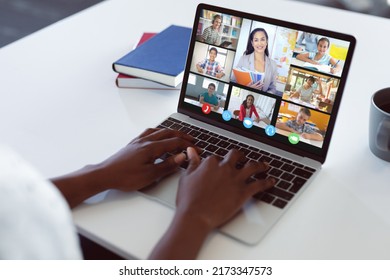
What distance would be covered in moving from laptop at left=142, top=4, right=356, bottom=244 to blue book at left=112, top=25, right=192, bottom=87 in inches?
4.3

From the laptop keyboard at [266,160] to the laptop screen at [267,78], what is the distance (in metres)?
0.03

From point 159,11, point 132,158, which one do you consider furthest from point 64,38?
point 132,158

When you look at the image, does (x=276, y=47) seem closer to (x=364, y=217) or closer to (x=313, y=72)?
(x=313, y=72)

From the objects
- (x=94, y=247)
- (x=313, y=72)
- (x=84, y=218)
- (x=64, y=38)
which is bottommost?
(x=94, y=247)

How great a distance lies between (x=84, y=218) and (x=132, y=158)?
0.46 feet

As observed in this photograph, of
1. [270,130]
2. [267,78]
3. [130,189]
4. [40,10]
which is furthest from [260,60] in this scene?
[40,10]

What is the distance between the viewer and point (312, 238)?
2.66ft

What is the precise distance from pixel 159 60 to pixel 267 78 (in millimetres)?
338

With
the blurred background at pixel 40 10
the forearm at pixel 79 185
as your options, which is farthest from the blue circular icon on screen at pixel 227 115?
the blurred background at pixel 40 10

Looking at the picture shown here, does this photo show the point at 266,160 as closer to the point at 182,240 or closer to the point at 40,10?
the point at 182,240

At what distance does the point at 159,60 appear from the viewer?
123cm

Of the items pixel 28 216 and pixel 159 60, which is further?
pixel 159 60

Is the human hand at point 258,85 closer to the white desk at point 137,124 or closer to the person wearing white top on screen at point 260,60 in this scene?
the person wearing white top on screen at point 260,60

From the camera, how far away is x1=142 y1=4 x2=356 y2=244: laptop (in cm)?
92
